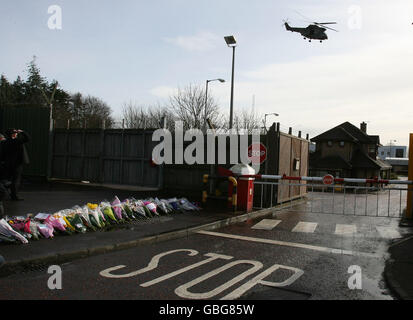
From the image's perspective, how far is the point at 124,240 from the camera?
274 inches

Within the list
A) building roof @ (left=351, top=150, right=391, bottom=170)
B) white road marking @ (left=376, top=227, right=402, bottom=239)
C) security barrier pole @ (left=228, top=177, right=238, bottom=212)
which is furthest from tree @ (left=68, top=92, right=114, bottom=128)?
white road marking @ (left=376, top=227, right=402, bottom=239)

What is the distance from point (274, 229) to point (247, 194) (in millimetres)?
2150

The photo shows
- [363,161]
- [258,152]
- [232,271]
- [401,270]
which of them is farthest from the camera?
[363,161]

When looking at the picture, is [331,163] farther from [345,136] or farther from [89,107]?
[89,107]

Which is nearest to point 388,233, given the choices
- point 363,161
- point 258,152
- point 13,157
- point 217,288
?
point 258,152

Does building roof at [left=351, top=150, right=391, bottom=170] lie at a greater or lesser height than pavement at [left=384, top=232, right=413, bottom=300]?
greater

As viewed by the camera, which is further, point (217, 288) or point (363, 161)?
point (363, 161)

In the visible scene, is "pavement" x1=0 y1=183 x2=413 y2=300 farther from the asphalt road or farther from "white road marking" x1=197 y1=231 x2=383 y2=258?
"white road marking" x1=197 y1=231 x2=383 y2=258

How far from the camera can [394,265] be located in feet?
20.0

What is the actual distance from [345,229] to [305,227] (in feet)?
3.31

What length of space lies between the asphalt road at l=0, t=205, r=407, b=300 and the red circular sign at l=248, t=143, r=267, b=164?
4510 millimetres

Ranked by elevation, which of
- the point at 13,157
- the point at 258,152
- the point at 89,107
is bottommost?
the point at 13,157

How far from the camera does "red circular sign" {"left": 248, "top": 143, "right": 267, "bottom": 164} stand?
12852 mm
